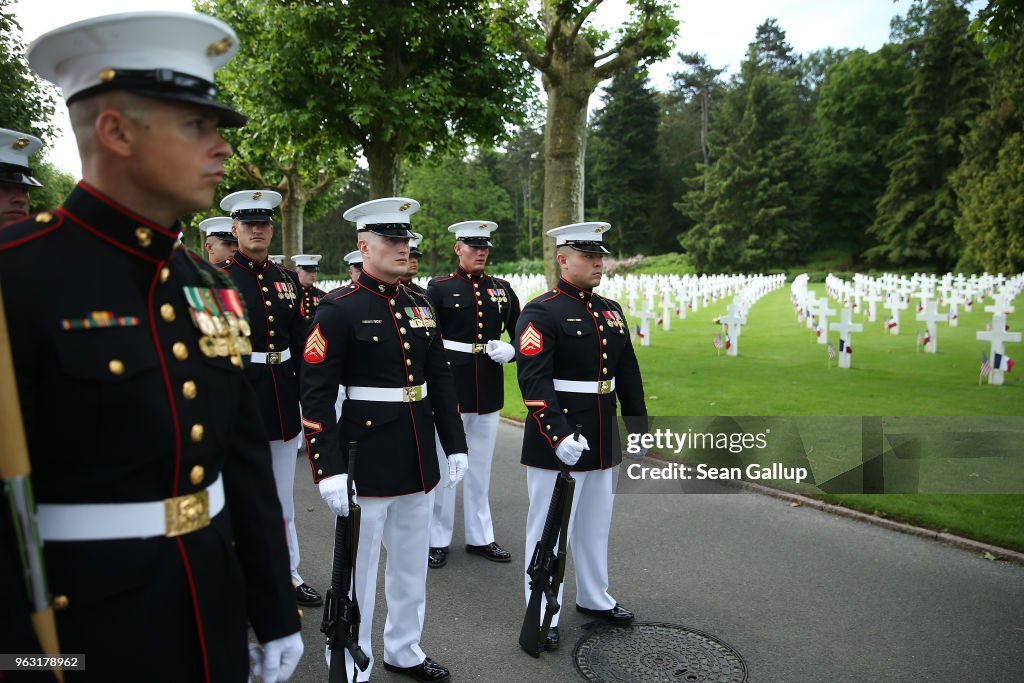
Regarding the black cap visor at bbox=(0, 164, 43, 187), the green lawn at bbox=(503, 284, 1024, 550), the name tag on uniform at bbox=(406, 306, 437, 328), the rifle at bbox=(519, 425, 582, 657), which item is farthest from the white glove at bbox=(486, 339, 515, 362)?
the black cap visor at bbox=(0, 164, 43, 187)

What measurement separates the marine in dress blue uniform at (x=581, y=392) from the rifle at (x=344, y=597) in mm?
1344

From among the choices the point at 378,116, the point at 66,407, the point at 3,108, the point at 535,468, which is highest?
the point at 378,116

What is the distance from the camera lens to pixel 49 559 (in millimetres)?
1594

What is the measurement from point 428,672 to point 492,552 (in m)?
1.84

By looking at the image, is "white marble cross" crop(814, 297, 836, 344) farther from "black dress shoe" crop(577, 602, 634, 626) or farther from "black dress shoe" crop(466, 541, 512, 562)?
"black dress shoe" crop(577, 602, 634, 626)

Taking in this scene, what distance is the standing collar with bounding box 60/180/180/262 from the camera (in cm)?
167

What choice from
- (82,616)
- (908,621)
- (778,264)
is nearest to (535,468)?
(908,621)

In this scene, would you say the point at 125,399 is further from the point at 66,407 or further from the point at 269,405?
the point at 269,405

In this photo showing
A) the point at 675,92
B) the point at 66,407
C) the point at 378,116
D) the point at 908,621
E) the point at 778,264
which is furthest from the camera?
the point at 675,92

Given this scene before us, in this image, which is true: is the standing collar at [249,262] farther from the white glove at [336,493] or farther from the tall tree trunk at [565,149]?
the tall tree trunk at [565,149]

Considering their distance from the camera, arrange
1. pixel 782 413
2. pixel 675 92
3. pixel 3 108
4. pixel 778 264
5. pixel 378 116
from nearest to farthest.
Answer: pixel 3 108 < pixel 782 413 < pixel 378 116 < pixel 778 264 < pixel 675 92

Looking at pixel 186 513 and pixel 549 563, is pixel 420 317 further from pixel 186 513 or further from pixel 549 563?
pixel 186 513

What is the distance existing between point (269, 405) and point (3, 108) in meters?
4.97

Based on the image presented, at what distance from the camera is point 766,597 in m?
4.64
